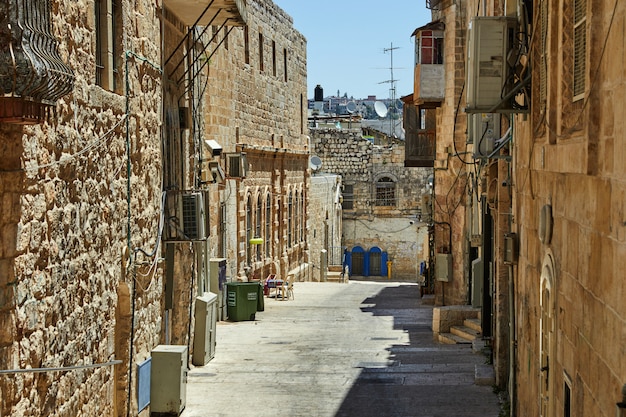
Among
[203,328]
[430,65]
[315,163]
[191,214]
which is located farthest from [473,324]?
[315,163]

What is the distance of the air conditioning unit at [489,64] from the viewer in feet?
29.9

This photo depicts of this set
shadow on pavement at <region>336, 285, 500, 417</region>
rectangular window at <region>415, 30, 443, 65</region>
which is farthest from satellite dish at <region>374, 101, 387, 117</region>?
shadow on pavement at <region>336, 285, 500, 417</region>

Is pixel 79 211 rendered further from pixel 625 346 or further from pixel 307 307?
pixel 307 307

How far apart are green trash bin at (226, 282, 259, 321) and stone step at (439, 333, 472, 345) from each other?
4.70 meters

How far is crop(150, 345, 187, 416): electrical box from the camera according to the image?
35.8ft

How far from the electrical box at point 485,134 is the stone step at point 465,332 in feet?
12.3

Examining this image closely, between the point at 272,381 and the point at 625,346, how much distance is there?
29.4 ft

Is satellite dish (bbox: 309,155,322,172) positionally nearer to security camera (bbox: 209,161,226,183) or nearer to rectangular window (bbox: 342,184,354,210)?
rectangular window (bbox: 342,184,354,210)

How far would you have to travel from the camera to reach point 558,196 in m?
7.49

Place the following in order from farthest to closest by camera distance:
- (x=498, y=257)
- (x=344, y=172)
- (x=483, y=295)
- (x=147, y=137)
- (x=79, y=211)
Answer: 1. (x=344, y=172)
2. (x=483, y=295)
3. (x=498, y=257)
4. (x=147, y=137)
5. (x=79, y=211)

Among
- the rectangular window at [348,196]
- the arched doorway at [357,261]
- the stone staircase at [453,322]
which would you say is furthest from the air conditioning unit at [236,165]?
the arched doorway at [357,261]

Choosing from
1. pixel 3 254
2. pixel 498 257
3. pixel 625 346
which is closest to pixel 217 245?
pixel 498 257

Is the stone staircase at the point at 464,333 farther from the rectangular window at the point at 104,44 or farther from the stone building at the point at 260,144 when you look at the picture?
the rectangular window at the point at 104,44

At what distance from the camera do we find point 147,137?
10852 mm
